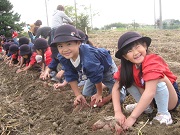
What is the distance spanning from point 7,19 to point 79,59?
13.7m

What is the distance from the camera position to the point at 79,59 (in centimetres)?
281

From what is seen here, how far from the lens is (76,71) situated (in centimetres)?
301

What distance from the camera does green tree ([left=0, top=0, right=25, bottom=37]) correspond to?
50.8ft

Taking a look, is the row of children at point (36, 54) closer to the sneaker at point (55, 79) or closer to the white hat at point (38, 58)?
the white hat at point (38, 58)

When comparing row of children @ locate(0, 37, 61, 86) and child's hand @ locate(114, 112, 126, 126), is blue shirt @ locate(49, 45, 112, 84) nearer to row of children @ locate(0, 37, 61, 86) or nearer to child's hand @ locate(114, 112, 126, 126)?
child's hand @ locate(114, 112, 126, 126)

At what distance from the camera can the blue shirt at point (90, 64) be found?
8.92 feet

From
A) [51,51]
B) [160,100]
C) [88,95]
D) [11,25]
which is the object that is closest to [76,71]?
[88,95]

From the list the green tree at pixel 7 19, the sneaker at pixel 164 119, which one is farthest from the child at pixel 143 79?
the green tree at pixel 7 19

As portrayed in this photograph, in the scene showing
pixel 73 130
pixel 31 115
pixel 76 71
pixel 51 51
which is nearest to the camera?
pixel 73 130

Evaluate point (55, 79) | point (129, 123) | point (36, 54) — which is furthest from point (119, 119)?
point (36, 54)

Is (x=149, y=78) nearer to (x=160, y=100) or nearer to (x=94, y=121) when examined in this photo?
(x=160, y=100)

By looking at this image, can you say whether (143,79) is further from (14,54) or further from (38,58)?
(14,54)

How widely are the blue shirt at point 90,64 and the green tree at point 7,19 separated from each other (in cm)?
1341

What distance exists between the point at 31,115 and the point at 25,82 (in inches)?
70.1
